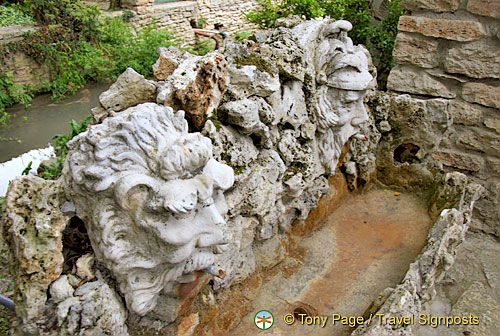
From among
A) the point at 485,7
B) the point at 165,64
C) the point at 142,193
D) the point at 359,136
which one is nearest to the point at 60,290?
the point at 142,193

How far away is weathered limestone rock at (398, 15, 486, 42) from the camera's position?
3.25 meters

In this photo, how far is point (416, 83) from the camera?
3627 mm

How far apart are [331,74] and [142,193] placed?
4.99 ft

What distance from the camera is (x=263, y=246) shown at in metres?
2.36

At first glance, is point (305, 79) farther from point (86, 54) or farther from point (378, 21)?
point (86, 54)

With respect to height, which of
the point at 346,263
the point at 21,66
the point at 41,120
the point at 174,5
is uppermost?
the point at 346,263

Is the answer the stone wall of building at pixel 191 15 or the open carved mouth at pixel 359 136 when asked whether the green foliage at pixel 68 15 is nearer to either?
the stone wall of building at pixel 191 15

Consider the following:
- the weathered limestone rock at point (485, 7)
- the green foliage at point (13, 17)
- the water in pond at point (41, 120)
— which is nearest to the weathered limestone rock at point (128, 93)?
the weathered limestone rock at point (485, 7)

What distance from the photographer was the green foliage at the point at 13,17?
28.8 feet

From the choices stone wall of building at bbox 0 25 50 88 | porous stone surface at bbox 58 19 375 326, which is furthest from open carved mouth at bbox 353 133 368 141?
stone wall of building at bbox 0 25 50 88

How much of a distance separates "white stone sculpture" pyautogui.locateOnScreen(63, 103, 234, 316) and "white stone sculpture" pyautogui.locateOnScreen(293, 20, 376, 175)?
118 centimetres

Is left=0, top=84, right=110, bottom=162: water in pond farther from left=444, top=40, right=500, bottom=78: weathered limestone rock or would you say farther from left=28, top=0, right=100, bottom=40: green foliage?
left=444, top=40, right=500, bottom=78: weathered limestone rock

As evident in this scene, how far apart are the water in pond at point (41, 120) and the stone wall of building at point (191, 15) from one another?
9.09ft
